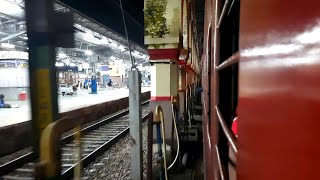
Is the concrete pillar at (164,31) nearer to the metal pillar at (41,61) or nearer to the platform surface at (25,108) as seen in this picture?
the platform surface at (25,108)

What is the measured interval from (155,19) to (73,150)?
410cm

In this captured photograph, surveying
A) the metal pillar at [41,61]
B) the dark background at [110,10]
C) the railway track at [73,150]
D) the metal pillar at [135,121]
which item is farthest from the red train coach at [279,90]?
the dark background at [110,10]

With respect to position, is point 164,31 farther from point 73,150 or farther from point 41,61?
point 41,61

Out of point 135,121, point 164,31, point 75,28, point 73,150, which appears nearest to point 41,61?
point 75,28

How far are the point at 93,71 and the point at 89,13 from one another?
66.4 ft

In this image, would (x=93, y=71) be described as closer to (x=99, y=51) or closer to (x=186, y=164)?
(x=99, y=51)

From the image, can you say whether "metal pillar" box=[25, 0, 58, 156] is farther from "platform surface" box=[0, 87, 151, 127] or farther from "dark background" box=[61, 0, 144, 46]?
"dark background" box=[61, 0, 144, 46]

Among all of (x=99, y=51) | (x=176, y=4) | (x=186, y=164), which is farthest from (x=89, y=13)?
(x=99, y=51)

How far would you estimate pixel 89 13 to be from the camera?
1079 cm

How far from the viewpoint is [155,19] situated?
22.1 feet

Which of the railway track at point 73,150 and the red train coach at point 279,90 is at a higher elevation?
the red train coach at point 279,90

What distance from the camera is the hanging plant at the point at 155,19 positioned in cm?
669

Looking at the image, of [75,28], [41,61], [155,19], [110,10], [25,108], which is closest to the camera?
[41,61]

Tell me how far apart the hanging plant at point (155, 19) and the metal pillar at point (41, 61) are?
16.8ft
